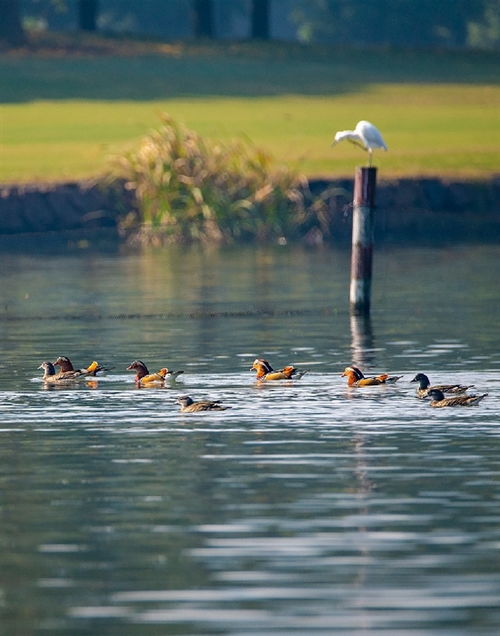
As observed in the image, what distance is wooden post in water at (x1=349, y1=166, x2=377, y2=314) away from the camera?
34.3m

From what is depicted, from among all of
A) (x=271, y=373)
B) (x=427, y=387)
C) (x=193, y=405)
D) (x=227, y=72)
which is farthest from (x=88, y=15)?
(x=193, y=405)

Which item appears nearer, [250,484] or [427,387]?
[250,484]

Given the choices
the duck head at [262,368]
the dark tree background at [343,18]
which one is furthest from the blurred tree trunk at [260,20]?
the duck head at [262,368]

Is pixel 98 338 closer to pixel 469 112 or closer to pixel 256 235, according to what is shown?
pixel 256 235

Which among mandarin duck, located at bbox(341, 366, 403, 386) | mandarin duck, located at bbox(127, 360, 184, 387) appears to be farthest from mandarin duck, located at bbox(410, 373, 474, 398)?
mandarin duck, located at bbox(127, 360, 184, 387)

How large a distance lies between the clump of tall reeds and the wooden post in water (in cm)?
1603

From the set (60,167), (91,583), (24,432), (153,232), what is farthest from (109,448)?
(60,167)

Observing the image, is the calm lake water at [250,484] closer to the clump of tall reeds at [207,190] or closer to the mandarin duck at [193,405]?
the mandarin duck at [193,405]

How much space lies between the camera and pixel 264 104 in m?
67.8

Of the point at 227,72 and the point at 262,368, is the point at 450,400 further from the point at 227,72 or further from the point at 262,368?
the point at 227,72

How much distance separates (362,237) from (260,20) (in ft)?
166

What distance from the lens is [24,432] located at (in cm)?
2109

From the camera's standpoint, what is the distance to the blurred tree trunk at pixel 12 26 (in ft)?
247

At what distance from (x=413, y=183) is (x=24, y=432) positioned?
112ft
